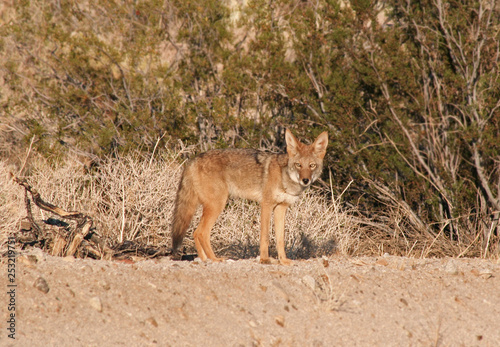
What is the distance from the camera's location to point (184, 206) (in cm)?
593

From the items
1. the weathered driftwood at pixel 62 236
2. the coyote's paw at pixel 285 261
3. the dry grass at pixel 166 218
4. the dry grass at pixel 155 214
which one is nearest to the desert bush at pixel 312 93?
the dry grass at pixel 166 218

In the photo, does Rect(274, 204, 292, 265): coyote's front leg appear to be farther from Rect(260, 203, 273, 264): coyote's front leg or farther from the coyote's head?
the coyote's head

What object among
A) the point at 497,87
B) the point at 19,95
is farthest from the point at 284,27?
the point at 19,95

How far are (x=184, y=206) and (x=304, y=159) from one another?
1.38 metres

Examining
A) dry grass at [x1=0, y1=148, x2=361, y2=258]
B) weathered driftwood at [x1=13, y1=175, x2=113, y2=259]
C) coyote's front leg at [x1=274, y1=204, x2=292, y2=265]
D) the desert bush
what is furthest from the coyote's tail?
the desert bush

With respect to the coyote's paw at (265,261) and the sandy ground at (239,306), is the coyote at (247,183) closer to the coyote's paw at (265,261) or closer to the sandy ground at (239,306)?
the coyote's paw at (265,261)

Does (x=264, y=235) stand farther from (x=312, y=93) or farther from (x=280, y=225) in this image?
(x=312, y=93)

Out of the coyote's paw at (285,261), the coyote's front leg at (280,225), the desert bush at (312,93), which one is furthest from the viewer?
the desert bush at (312,93)

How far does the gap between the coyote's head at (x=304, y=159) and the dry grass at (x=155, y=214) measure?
136 cm

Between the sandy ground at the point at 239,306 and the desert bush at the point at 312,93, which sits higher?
the desert bush at the point at 312,93

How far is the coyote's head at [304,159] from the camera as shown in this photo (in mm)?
5539

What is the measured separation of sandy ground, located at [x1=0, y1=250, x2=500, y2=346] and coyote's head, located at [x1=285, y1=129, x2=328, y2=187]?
117cm

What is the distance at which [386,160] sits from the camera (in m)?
8.16

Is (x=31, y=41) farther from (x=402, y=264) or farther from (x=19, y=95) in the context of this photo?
(x=402, y=264)
